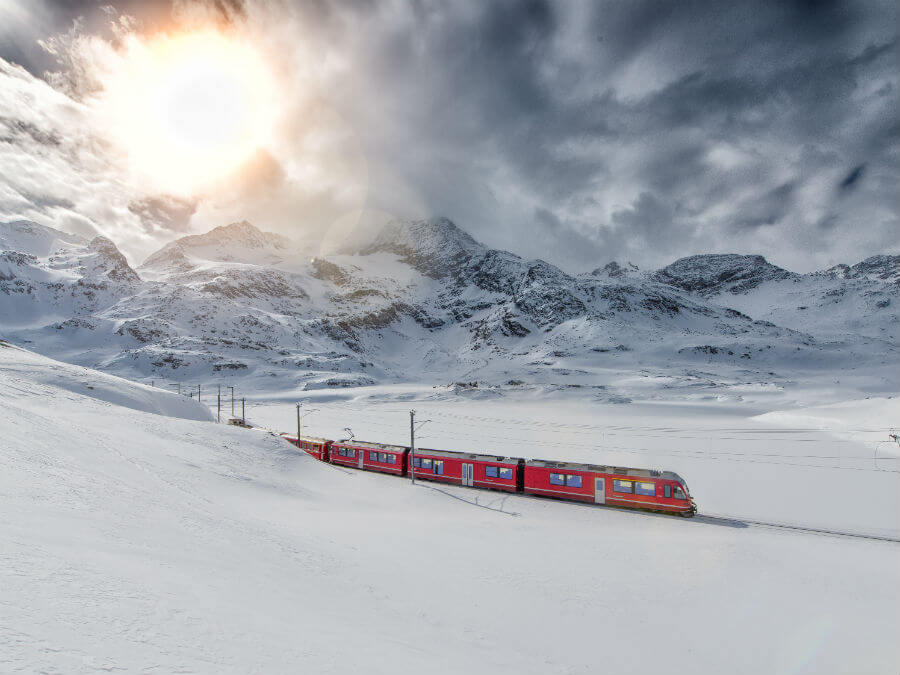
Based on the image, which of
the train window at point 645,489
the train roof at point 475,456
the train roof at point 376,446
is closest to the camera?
the train window at point 645,489

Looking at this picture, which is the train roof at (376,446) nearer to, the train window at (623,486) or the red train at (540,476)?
the red train at (540,476)

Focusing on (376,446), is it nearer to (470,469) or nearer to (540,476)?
(470,469)

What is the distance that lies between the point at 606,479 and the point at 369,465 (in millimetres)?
20254

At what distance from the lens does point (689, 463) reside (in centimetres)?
4059

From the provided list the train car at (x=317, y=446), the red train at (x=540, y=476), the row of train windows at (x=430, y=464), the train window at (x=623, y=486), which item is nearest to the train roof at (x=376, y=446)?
the red train at (x=540, y=476)

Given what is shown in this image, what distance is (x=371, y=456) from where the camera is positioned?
36.7m

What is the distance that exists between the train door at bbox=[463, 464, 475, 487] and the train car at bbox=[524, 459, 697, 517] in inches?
163

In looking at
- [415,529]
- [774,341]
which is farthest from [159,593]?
[774,341]

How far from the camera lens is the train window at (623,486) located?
26516 millimetres

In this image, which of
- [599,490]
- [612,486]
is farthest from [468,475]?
[612,486]

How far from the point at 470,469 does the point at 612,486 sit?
10291 millimetres

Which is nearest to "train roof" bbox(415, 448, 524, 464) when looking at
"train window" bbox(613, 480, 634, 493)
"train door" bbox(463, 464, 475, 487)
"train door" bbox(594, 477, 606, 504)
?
"train door" bbox(463, 464, 475, 487)

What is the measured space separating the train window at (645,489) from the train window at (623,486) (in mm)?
261

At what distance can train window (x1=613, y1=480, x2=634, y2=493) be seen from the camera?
26.5 m
